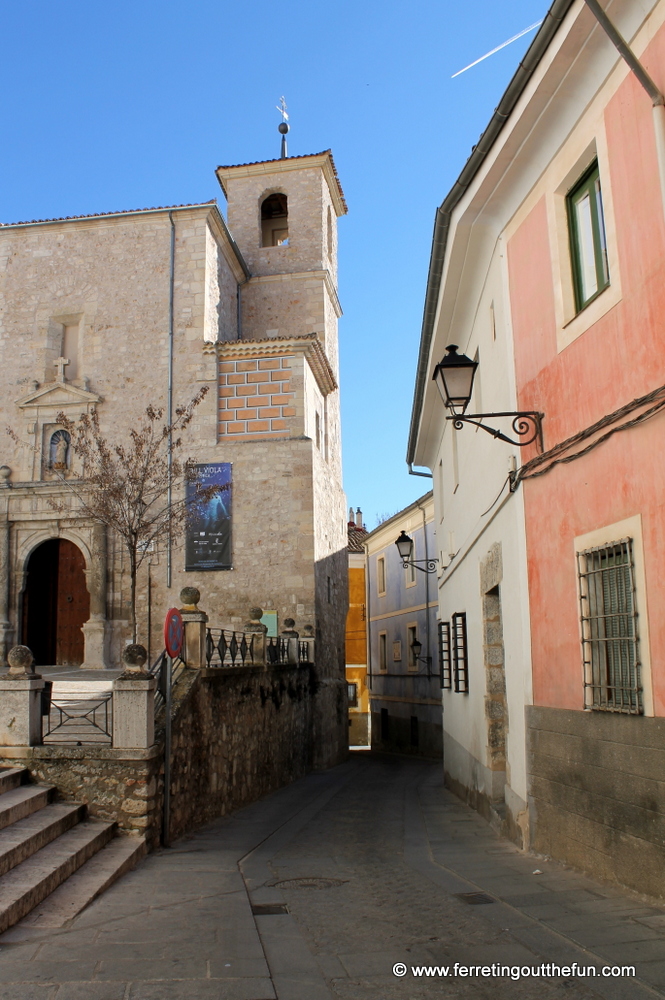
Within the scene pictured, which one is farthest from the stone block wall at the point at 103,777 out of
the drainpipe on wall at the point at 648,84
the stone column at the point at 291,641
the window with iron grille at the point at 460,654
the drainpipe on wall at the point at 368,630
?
the drainpipe on wall at the point at 368,630

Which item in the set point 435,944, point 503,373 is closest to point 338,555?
point 503,373

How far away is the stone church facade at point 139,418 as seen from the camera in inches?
743

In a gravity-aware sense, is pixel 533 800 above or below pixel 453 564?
below

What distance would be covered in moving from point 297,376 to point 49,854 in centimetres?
1446

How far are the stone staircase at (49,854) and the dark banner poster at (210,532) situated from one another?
435 inches

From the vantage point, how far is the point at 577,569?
6.12m

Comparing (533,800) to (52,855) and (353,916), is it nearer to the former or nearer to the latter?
(353,916)

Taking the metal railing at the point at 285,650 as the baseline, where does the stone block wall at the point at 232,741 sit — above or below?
below

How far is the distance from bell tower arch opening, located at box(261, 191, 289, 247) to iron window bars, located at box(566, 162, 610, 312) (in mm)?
20401

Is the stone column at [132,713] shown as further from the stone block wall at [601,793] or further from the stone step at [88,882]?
the stone block wall at [601,793]

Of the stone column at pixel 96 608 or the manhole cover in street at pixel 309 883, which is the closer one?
the manhole cover in street at pixel 309 883

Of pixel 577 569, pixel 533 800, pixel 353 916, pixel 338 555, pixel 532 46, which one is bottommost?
pixel 353 916

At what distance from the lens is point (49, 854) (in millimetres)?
6523

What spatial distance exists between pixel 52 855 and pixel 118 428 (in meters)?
14.3
